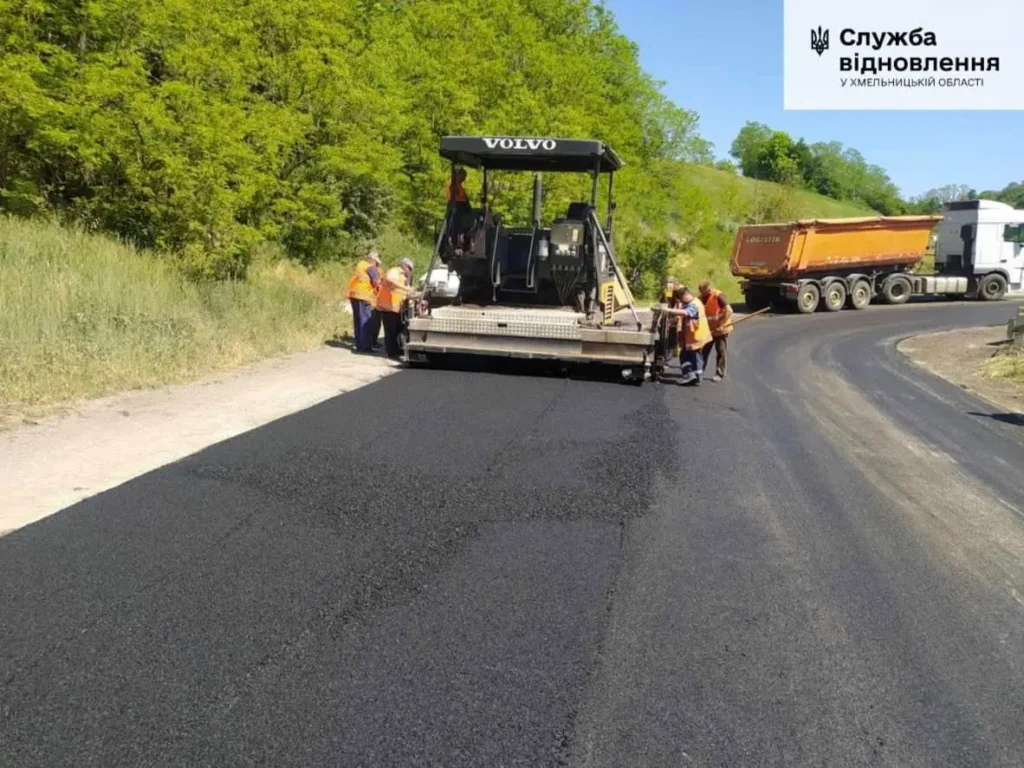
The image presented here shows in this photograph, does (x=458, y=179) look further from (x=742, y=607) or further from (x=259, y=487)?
(x=742, y=607)

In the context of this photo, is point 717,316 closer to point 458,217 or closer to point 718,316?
point 718,316

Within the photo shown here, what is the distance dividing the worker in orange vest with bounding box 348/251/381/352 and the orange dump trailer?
15.6 meters

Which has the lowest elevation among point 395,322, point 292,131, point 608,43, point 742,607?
point 742,607

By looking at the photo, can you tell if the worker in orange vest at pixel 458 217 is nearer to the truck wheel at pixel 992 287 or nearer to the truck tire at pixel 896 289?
the truck tire at pixel 896 289

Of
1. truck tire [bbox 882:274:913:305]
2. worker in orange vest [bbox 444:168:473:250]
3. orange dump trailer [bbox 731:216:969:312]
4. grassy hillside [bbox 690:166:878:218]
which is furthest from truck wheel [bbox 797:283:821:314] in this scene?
worker in orange vest [bbox 444:168:473:250]

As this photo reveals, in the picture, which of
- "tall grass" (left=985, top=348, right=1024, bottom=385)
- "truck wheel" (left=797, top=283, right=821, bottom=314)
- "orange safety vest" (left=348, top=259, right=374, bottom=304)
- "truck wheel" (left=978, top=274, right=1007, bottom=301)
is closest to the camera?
"orange safety vest" (left=348, top=259, right=374, bottom=304)

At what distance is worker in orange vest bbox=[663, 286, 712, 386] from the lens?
10.9m

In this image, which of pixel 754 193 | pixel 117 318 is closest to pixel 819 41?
pixel 117 318

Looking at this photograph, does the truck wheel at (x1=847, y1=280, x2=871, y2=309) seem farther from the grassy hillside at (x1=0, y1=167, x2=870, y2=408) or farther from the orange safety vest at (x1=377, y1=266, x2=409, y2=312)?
the orange safety vest at (x1=377, y1=266, x2=409, y2=312)

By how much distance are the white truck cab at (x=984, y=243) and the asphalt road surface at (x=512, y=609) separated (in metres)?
25.2

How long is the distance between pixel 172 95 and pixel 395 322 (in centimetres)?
469

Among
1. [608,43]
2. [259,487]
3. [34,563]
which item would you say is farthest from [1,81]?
[608,43]

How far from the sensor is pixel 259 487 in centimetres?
543

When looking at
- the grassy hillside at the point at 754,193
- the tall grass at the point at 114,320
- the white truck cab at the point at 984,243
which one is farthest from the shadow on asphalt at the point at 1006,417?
the grassy hillside at the point at 754,193
